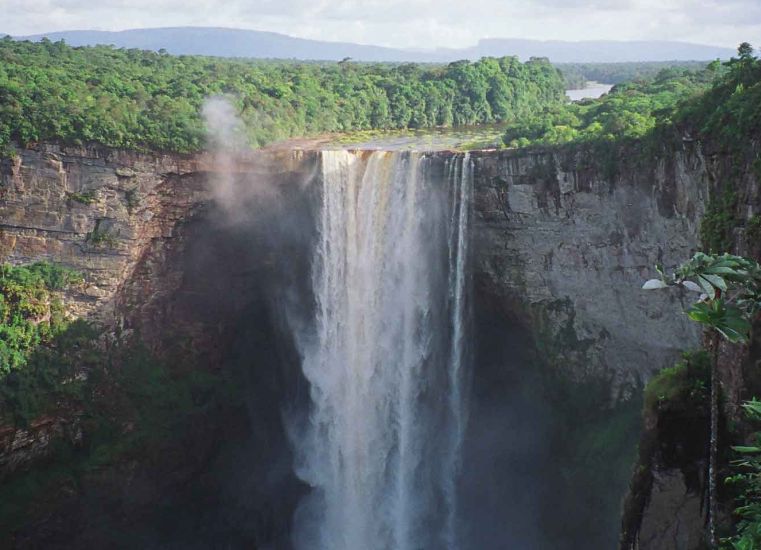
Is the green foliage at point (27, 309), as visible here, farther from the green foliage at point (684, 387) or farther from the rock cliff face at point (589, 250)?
the green foliage at point (684, 387)

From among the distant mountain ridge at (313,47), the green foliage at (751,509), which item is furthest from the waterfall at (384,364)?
the distant mountain ridge at (313,47)

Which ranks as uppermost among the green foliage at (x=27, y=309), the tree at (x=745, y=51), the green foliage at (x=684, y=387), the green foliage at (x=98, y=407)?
the tree at (x=745, y=51)

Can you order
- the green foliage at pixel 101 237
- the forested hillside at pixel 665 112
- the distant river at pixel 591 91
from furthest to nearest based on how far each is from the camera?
the distant river at pixel 591 91
the green foliage at pixel 101 237
the forested hillside at pixel 665 112

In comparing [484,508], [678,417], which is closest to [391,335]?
[484,508]

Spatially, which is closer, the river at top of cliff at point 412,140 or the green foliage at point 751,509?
the green foliage at point 751,509

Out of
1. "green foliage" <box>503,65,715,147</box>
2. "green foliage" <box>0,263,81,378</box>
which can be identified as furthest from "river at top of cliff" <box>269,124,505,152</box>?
"green foliage" <box>0,263,81,378</box>

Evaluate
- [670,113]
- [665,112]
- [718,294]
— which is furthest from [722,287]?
[665,112]

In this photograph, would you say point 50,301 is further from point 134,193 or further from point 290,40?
point 290,40
